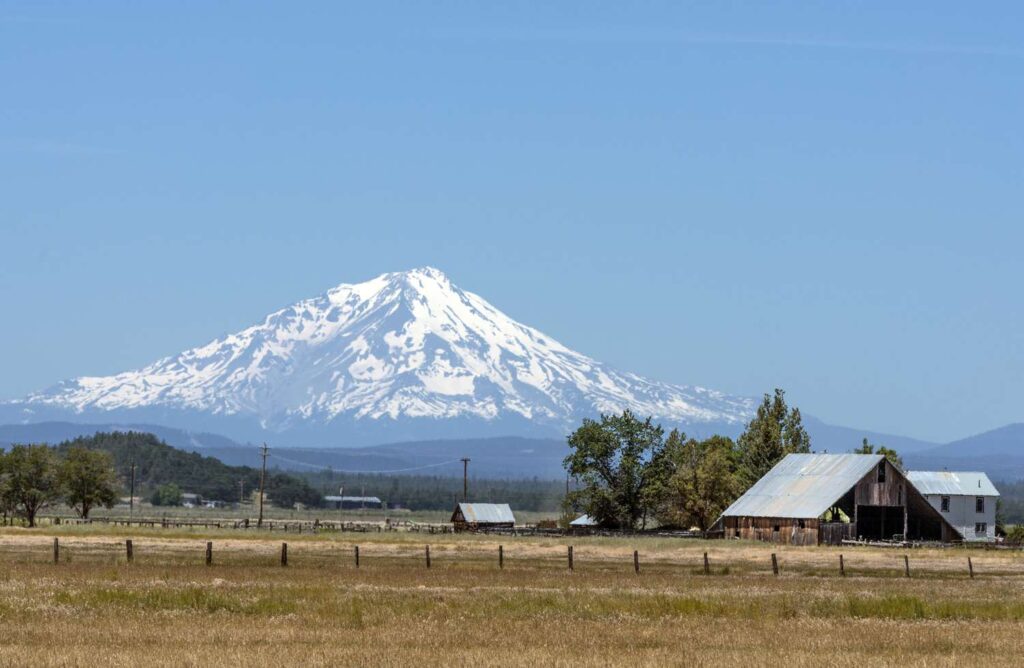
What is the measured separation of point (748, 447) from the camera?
441 ft

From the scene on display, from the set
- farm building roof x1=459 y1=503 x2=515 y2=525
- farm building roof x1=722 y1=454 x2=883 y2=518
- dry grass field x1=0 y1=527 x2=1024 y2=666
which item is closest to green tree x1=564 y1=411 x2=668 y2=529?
farm building roof x1=722 y1=454 x2=883 y2=518

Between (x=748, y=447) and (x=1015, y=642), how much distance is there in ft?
335

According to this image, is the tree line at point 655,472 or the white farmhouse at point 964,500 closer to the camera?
the tree line at point 655,472

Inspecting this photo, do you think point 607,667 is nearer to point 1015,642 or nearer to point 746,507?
point 1015,642

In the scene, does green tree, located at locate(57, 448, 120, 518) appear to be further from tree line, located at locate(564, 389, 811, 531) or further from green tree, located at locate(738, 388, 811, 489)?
green tree, located at locate(738, 388, 811, 489)

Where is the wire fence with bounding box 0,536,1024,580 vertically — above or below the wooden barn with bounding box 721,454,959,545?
below

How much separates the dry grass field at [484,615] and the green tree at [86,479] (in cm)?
8127

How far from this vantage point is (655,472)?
129 m

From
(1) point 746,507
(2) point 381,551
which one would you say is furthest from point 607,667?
(1) point 746,507

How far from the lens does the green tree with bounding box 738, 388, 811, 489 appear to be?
13300 cm

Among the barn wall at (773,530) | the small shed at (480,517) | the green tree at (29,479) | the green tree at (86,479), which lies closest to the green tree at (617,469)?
the barn wall at (773,530)

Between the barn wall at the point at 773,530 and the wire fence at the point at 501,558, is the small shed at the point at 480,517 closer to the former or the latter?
the barn wall at the point at 773,530

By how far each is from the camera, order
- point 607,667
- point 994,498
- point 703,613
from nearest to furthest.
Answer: point 607,667 < point 703,613 < point 994,498

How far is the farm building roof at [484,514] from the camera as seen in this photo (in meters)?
153
